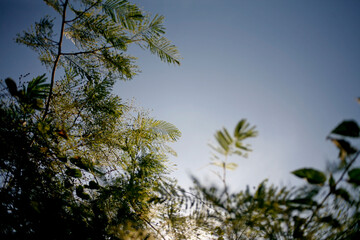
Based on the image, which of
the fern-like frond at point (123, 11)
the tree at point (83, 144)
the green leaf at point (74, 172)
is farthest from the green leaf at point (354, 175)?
the fern-like frond at point (123, 11)

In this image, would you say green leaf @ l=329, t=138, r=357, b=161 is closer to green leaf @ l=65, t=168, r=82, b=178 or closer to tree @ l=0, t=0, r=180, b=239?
tree @ l=0, t=0, r=180, b=239

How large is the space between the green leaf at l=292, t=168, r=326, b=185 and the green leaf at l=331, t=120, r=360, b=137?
115mm

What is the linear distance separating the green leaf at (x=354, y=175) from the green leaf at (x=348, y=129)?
0.09 meters

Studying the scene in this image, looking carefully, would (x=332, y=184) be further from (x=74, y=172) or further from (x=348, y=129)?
(x=74, y=172)

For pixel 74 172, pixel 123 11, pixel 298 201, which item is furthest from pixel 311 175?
pixel 123 11

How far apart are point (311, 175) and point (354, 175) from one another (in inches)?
3.7

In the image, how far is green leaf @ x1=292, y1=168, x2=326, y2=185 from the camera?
0.42m

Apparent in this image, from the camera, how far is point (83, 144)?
4.54 ft

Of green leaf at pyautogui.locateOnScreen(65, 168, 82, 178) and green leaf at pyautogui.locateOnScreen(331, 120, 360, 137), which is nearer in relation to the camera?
green leaf at pyautogui.locateOnScreen(331, 120, 360, 137)

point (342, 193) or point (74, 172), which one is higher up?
point (74, 172)

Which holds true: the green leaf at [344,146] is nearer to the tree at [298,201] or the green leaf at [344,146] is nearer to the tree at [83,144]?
the tree at [298,201]

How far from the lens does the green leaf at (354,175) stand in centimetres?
40

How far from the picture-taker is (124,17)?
1.58 metres

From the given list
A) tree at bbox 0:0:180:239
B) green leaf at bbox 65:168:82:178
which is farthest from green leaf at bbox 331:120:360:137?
green leaf at bbox 65:168:82:178
